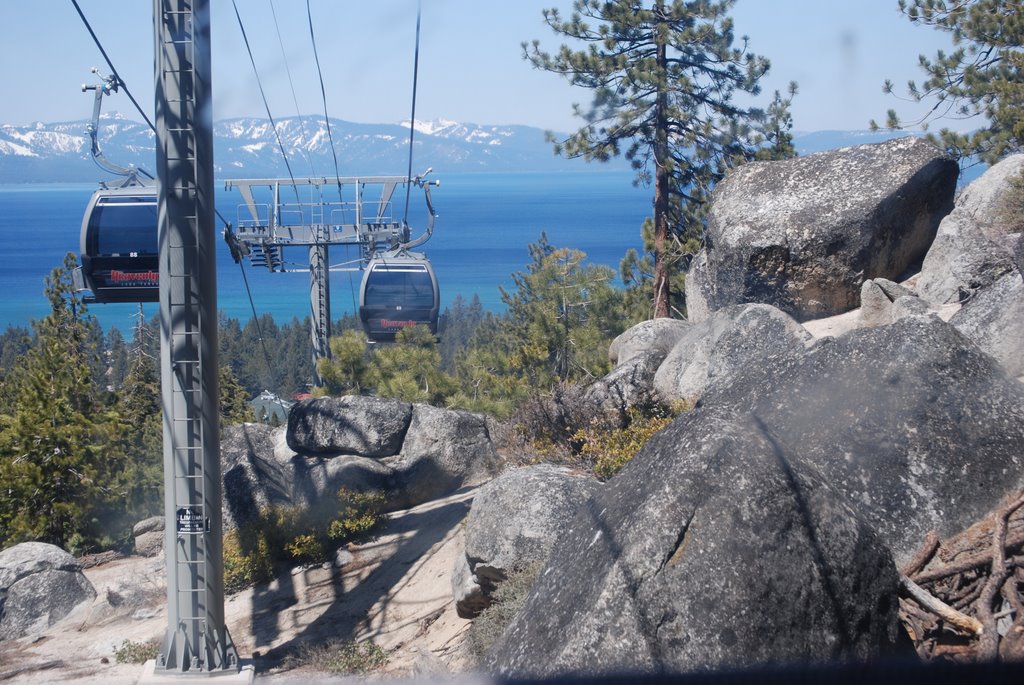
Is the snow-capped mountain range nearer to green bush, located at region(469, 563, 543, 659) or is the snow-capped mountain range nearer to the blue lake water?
the blue lake water

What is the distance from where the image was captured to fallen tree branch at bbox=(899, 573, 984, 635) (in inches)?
223

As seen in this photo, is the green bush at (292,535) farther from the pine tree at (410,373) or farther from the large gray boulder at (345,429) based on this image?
the pine tree at (410,373)

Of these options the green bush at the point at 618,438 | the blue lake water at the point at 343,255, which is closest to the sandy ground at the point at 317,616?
the green bush at the point at 618,438

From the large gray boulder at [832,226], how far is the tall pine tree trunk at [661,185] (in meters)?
5.81

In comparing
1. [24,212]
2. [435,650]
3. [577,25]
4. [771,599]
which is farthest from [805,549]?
[24,212]

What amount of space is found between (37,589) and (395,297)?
11.2m

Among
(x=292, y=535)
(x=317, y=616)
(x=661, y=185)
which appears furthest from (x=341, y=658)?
(x=661, y=185)

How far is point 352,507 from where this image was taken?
12328mm

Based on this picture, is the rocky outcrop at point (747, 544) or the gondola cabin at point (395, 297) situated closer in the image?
the rocky outcrop at point (747, 544)

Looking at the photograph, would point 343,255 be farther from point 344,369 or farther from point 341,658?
point 341,658

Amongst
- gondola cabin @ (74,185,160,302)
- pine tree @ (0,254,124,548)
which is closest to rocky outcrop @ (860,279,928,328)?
gondola cabin @ (74,185,160,302)

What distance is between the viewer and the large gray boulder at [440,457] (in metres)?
13.5

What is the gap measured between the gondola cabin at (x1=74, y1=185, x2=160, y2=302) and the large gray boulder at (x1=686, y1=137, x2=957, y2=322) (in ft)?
32.1

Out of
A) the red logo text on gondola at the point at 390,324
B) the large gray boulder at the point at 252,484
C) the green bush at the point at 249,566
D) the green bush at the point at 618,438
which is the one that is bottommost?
the green bush at the point at 249,566
